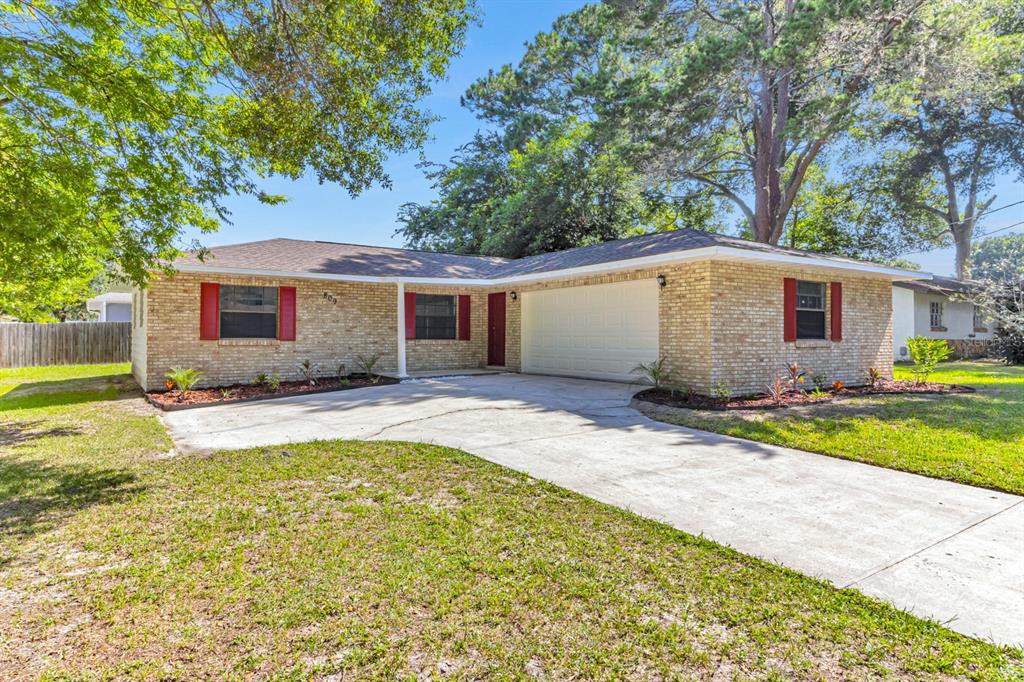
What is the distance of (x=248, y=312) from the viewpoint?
11781 mm

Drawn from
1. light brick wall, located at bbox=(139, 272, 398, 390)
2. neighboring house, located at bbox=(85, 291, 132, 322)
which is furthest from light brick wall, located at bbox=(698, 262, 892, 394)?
neighboring house, located at bbox=(85, 291, 132, 322)

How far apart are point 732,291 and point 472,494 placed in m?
7.24

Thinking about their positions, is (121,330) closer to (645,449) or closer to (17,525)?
(17,525)

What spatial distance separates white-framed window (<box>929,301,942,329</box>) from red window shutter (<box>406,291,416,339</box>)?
2138 centimetres

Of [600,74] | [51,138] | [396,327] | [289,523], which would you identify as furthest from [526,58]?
[289,523]

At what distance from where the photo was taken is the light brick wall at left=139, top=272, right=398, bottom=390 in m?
10.8

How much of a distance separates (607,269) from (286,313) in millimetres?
7260

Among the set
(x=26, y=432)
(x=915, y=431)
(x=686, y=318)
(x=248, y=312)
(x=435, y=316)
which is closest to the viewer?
(x=915, y=431)

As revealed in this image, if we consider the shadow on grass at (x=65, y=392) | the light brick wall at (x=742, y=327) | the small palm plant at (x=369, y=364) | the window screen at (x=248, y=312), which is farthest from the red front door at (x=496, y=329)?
the shadow on grass at (x=65, y=392)

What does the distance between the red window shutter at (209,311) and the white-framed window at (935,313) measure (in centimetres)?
2586

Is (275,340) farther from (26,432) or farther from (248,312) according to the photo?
(26,432)

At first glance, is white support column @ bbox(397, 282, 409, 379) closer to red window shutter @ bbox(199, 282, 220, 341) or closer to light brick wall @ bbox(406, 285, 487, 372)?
light brick wall @ bbox(406, 285, 487, 372)

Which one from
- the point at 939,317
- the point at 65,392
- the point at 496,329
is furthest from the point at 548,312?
the point at 939,317

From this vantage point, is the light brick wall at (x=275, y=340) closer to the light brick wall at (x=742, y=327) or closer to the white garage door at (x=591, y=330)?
the white garage door at (x=591, y=330)
